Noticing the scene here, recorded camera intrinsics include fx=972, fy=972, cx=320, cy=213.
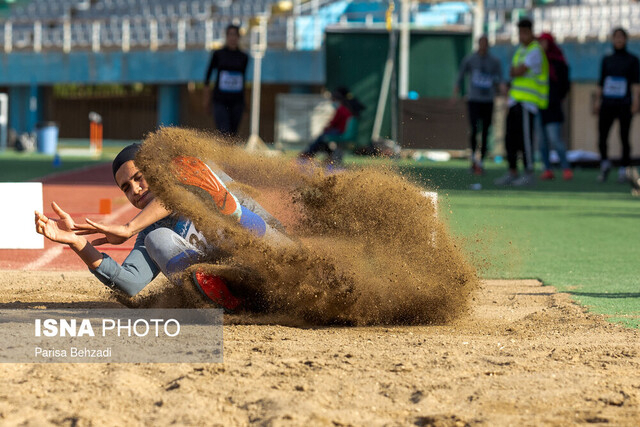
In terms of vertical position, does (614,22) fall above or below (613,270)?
above

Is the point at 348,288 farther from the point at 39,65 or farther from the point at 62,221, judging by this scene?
the point at 39,65

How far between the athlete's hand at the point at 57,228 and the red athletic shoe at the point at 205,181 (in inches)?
23.0

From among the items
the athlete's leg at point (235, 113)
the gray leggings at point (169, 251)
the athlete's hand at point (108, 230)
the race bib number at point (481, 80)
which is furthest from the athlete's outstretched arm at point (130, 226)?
the race bib number at point (481, 80)

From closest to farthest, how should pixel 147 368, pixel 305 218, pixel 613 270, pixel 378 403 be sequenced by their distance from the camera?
pixel 378 403, pixel 147 368, pixel 305 218, pixel 613 270

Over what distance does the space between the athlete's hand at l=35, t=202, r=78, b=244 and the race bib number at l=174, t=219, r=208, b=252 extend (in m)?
0.58

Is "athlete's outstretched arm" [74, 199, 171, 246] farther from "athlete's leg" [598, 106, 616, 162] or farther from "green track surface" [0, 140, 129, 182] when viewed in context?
"athlete's leg" [598, 106, 616, 162]

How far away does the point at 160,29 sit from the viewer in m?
35.1

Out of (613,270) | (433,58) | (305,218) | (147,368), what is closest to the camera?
(147,368)

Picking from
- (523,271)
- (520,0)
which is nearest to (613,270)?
(523,271)

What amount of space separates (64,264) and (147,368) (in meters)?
3.73

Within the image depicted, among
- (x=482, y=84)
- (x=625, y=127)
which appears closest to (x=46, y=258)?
(x=482, y=84)

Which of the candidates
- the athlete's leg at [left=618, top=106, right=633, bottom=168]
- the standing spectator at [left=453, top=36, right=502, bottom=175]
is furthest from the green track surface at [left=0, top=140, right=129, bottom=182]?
the athlete's leg at [left=618, top=106, right=633, bottom=168]

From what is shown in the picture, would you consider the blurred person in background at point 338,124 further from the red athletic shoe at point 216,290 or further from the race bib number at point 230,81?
the red athletic shoe at point 216,290

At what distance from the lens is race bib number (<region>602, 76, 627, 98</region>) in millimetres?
15680
